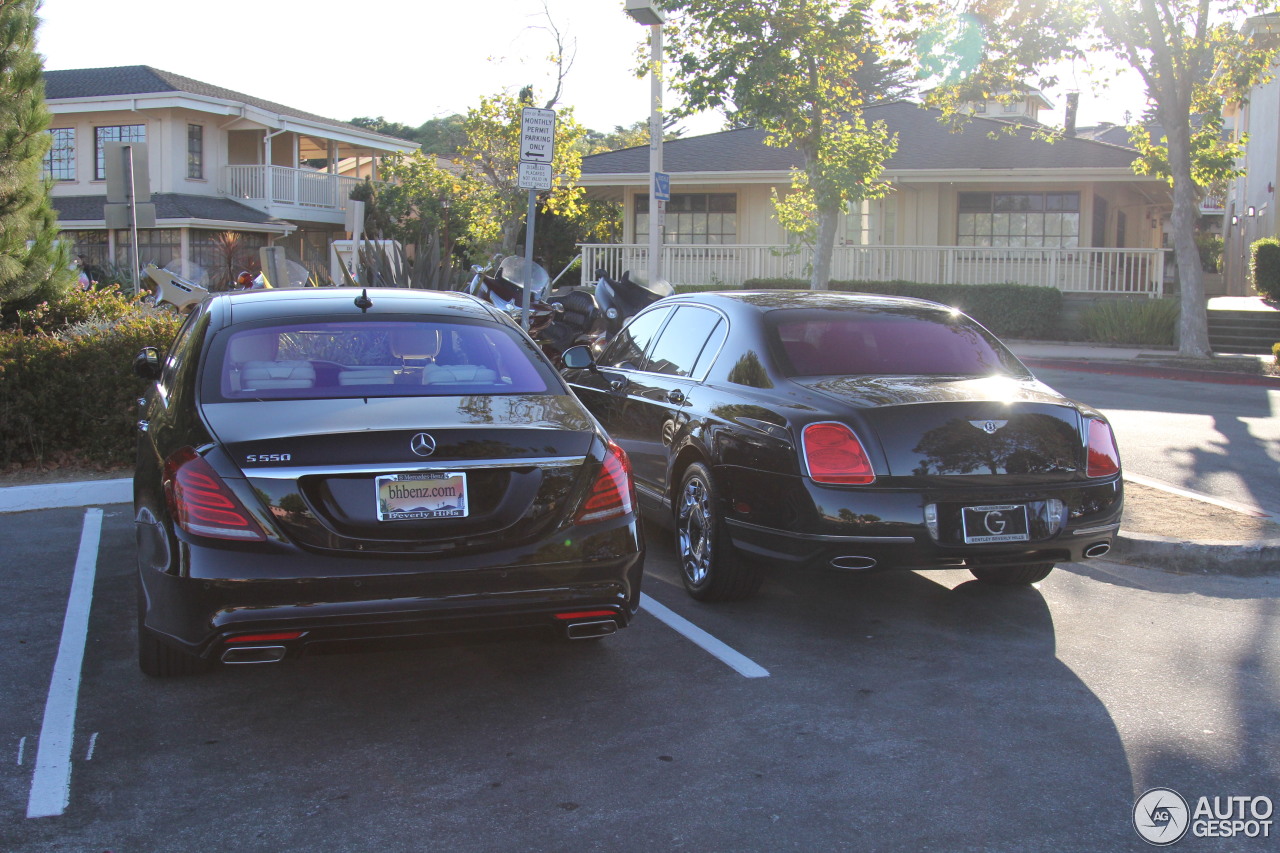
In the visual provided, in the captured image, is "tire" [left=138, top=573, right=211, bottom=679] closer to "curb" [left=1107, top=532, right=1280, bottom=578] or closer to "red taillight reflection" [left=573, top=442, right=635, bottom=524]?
"red taillight reflection" [left=573, top=442, right=635, bottom=524]

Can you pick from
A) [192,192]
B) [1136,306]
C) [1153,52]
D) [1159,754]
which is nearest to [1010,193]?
[1136,306]

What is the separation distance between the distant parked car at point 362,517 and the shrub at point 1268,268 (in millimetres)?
24459

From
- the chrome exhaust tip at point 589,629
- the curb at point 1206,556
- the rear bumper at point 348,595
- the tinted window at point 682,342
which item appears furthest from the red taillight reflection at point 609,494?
the curb at point 1206,556

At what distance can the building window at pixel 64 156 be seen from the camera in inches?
1307

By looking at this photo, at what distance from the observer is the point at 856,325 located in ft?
20.7

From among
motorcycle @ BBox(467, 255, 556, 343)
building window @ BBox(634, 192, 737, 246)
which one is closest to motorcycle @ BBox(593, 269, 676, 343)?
motorcycle @ BBox(467, 255, 556, 343)

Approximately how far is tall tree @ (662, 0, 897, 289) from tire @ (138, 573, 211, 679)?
16.5 metres

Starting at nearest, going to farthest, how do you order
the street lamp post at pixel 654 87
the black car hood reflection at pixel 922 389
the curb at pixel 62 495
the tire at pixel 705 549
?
the black car hood reflection at pixel 922 389 → the tire at pixel 705 549 → the curb at pixel 62 495 → the street lamp post at pixel 654 87

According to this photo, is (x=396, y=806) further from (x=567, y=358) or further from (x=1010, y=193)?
(x=1010, y=193)

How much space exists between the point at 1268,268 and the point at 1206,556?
69.9ft

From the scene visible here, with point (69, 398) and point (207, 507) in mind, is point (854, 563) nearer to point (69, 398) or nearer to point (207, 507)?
point (207, 507)

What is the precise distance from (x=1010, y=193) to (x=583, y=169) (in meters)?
9.83

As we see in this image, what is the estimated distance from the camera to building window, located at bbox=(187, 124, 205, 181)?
33.0 meters

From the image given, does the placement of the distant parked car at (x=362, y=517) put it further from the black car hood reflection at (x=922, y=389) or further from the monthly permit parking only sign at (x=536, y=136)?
the monthly permit parking only sign at (x=536, y=136)
